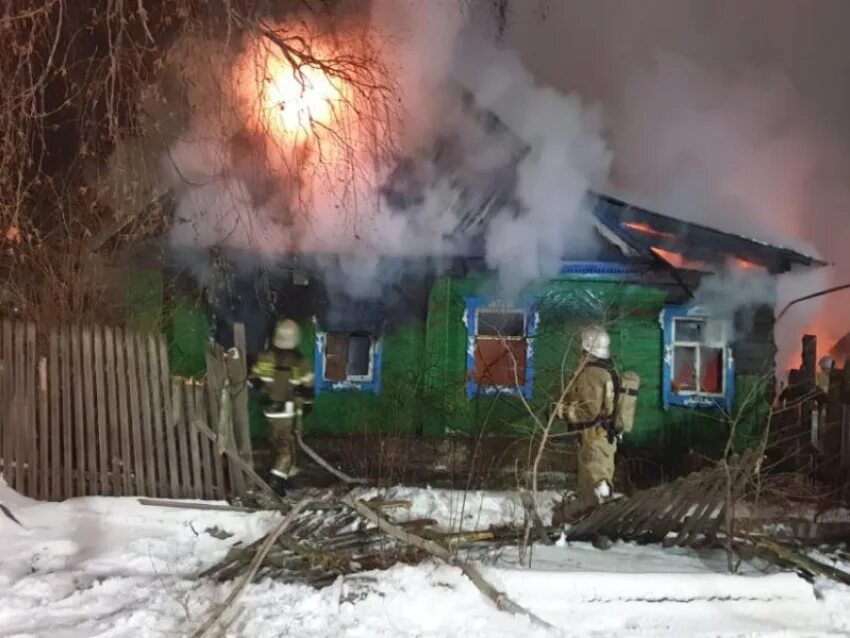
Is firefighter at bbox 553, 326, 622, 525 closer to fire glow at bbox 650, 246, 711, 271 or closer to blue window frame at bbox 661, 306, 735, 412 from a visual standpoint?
fire glow at bbox 650, 246, 711, 271

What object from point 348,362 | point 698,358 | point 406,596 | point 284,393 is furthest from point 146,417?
point 698,358

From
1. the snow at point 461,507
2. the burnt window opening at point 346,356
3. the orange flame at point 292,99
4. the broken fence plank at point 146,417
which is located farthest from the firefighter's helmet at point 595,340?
the burnt window opening at point 346,356

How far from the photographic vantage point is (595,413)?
6.26m

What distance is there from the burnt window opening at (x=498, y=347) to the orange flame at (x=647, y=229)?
1867 millimetres

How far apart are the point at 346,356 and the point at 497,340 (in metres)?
2.18

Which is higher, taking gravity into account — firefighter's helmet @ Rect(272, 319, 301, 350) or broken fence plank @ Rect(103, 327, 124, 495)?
firefighter's helmet @ Rect(272, 319, 301, 350)

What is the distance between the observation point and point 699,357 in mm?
10086

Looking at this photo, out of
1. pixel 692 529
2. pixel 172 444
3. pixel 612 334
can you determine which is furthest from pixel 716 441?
pixel 172 444

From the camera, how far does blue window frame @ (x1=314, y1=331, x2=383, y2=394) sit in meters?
10.1

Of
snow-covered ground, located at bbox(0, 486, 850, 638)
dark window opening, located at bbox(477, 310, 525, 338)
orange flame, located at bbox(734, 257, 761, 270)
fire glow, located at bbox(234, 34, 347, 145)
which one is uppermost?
fire glow, located at bbox(234, 34, 347, 145)

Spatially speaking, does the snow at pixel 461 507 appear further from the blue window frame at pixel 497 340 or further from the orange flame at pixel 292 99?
the orange flame at pixel 292 99

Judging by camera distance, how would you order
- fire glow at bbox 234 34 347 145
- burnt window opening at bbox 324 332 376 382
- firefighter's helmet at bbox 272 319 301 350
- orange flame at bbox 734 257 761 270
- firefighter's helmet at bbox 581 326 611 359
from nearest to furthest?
fire glow at bbox 234 34 347 145 < firefighter's helmet at bbox 581 326 611 359 < firefighter's helmet at bbox 272 319 301 350 < orange flame at bbox 734 257 761 270 < burnt window opening at bbox 324 332 376 382

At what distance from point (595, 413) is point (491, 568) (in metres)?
2.21

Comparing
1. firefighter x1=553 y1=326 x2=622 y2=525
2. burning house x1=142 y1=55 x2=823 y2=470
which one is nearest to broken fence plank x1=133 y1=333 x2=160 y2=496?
burning house x1=142 y1=55 x2=823 y2=470
